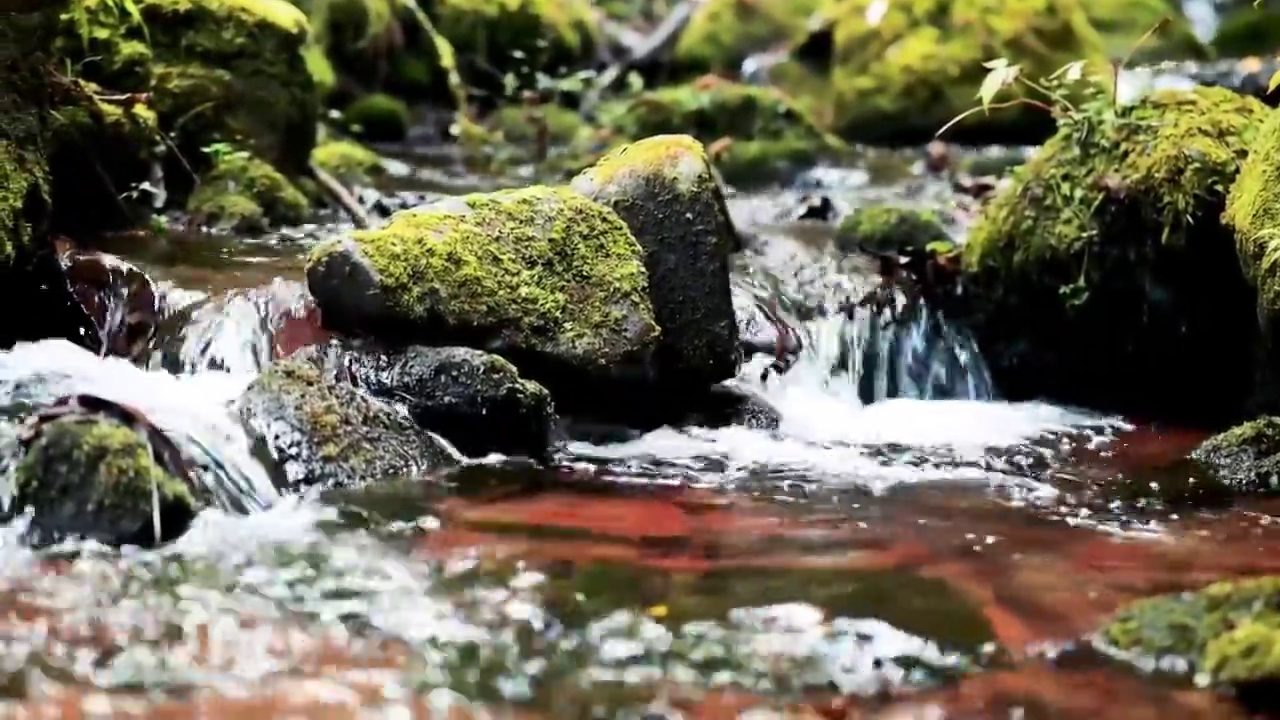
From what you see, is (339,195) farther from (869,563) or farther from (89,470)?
(869,563)

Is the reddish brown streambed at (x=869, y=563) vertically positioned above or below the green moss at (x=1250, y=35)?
below

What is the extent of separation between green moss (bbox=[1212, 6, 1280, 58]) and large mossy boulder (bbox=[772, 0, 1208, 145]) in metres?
2.99

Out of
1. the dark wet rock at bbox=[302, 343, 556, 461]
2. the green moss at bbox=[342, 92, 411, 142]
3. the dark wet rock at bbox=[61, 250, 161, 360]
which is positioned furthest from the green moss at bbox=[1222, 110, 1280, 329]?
the green moss at bbox=[342, 92, 411, 142]

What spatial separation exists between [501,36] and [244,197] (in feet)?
26.2

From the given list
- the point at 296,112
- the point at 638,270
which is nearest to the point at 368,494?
the point at 638,270

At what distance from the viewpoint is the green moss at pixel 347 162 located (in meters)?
10.1

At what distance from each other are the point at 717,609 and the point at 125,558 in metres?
1.58

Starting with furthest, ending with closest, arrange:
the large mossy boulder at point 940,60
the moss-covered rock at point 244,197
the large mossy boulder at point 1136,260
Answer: the large mossy boulder at point 940,60, the moss-covered rock at point 244,197, the large mossy boulder at point 1136,260

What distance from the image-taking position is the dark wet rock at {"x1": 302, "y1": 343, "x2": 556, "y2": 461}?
4.78 metres

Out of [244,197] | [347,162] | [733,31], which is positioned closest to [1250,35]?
[733,31]

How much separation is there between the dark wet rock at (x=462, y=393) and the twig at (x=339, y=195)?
10.5 ft

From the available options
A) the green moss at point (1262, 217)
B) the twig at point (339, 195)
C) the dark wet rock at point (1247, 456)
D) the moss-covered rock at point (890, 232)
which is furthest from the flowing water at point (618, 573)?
the twig at point (339, 195)

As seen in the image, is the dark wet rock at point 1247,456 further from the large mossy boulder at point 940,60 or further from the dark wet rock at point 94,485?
the large mossy boulder at point 940,60

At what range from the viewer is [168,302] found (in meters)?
5.66
